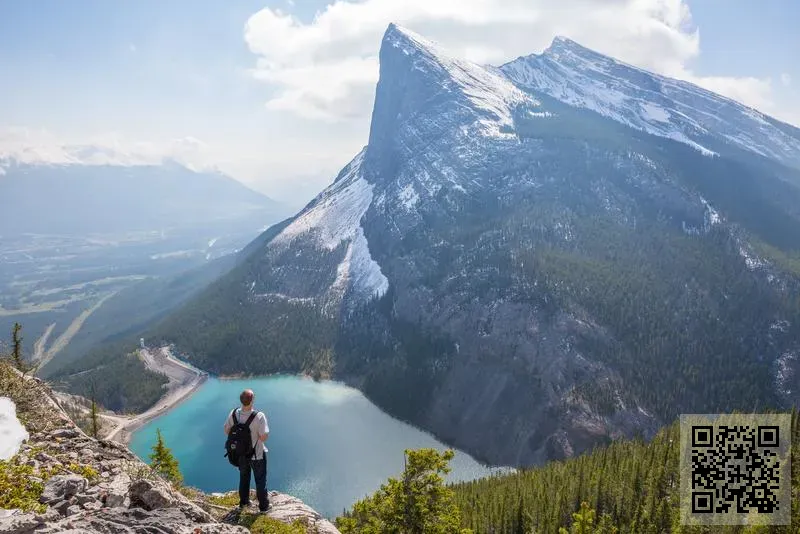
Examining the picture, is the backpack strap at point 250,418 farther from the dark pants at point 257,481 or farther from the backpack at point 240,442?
the dark pants at point 257,481

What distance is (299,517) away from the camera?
2217 centimetres

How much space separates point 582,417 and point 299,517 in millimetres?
133070

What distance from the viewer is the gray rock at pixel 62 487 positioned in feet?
53.1

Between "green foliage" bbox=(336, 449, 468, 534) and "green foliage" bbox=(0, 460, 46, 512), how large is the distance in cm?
1468

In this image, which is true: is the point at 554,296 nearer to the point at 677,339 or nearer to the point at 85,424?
the point at 677,339

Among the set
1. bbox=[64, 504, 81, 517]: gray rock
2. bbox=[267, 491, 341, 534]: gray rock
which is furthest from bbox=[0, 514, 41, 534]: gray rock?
bbox=[267, 491, 341, 534]: gray rock

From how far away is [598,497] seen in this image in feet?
256

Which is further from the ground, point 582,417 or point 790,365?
point 790,365

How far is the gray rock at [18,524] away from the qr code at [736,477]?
4440 centimetres

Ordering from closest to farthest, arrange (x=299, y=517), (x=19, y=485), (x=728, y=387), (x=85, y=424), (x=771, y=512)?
(x=19, y=485) → (x=299, y=517) → (x=771, y=512) → (x=85, y=424) → (x=728, y=387)

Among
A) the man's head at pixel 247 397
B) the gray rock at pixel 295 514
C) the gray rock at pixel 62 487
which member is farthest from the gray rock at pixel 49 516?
the gray rock at pixel 295 514

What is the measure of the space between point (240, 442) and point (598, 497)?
242ft

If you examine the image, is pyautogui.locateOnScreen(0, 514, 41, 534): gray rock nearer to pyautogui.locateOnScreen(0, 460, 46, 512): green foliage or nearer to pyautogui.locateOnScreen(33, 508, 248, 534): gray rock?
pyautogui.locateOnScreen(33, 508, 248, 534): gray rock

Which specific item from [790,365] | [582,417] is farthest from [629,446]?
[790,365]
